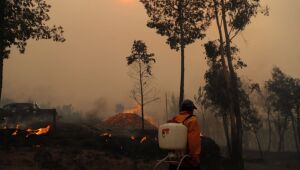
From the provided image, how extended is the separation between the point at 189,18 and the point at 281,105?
30107 mm

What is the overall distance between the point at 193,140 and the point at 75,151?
19.3m

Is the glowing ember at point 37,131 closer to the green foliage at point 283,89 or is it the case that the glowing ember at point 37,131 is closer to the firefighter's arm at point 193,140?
the firefighter's arm at point 193,140

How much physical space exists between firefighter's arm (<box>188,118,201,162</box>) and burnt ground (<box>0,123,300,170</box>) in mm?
15947

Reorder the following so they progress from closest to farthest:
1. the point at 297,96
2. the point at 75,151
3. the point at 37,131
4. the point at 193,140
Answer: the point at 193,140 < the point at 75,151 < the point at 37,131 < the point at 297,96

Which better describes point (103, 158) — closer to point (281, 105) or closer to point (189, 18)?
point (189, 18)

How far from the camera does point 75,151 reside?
24.7 meters

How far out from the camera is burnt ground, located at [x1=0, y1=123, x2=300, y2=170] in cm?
2214

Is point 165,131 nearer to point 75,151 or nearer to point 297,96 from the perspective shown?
point 75,151

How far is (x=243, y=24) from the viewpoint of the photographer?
32.1 meters

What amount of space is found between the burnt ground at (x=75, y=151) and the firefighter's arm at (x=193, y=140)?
15947 millimetres

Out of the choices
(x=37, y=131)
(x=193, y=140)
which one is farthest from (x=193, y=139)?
(x=37, y=131)

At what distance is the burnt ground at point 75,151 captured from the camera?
22.1m

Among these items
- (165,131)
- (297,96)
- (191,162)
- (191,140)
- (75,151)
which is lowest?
(75,151)

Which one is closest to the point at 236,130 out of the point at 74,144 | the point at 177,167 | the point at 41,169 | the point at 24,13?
the point at 74,144
